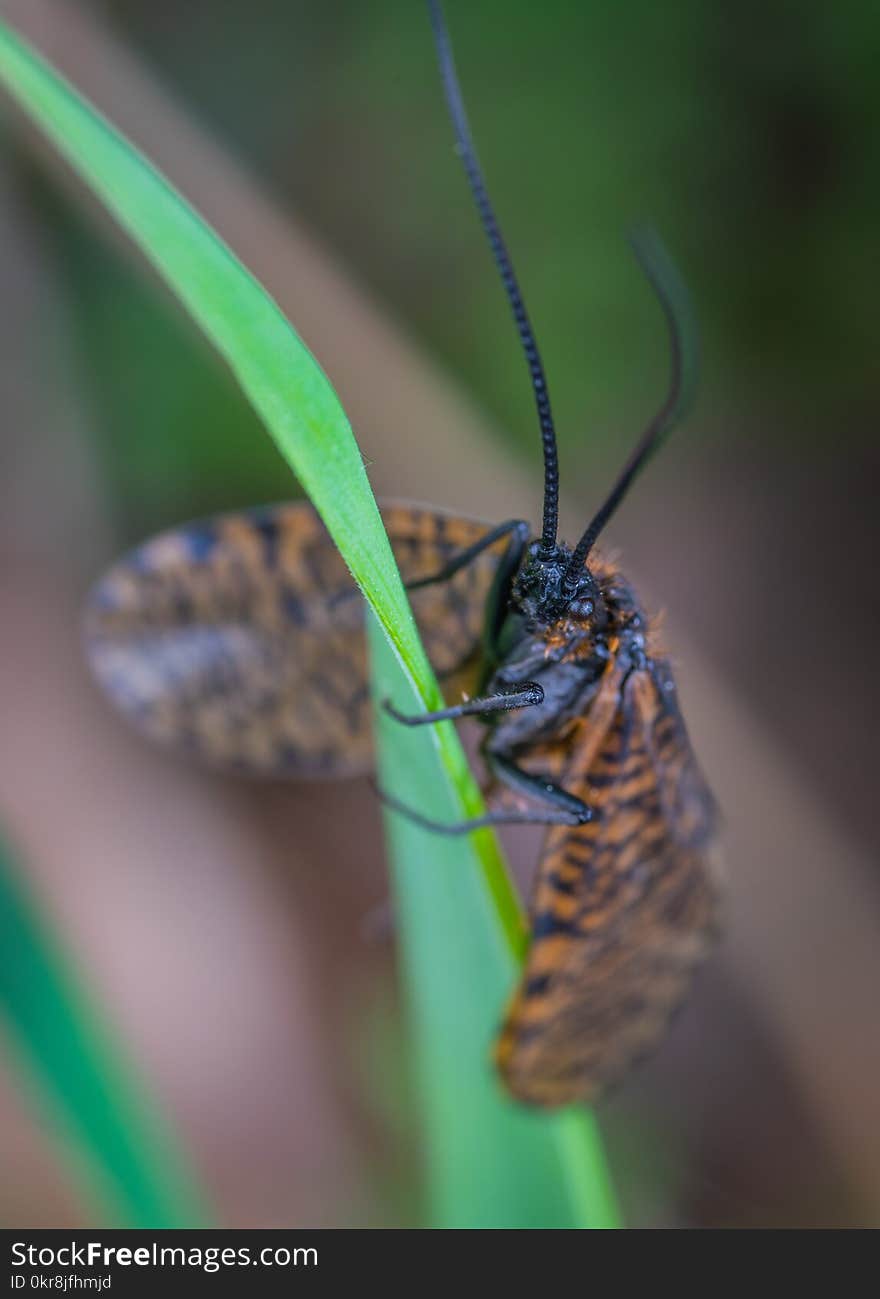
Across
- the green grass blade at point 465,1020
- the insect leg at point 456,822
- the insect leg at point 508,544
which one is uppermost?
the insect leg at point 508,544

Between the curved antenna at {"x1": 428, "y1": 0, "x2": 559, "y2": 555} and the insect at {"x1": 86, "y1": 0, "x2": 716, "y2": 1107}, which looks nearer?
the curved antenna at {"x1": 428, "y1": 0, "x2": 559, "y2": 555}

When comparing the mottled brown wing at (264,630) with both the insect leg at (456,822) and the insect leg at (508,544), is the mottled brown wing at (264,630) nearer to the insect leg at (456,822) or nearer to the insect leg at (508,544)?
the insect leg at (508,544)

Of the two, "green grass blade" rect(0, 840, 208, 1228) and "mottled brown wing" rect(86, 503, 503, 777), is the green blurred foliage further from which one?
"green grass blade" rect(0, 840, 208, 1228)

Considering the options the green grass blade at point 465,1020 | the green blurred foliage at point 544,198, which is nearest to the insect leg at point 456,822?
the green grass blade at point 465,1020

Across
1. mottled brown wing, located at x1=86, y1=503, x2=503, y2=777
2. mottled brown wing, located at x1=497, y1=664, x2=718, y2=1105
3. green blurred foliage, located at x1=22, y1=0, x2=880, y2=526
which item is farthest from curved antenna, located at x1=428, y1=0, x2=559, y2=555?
green blurred foliage, located at x1=22, y1=0, x2=880, y2=526

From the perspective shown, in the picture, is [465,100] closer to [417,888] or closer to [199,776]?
[199,776]

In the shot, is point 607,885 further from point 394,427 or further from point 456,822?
point 394,427

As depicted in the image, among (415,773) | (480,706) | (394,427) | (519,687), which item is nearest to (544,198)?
(394,427)
